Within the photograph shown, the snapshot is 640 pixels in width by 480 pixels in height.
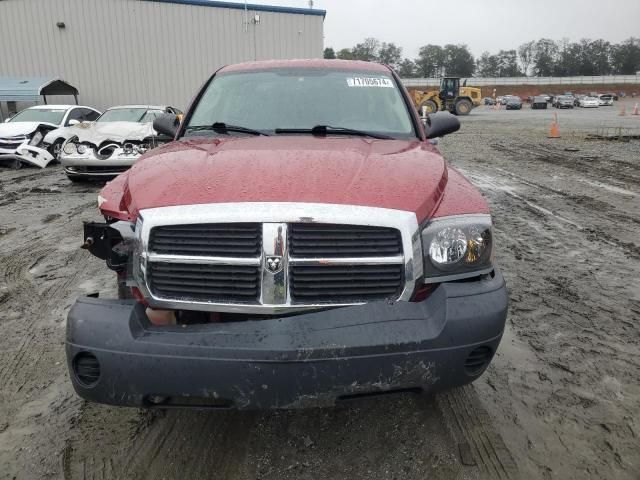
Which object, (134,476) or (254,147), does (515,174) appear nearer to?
(254,147)

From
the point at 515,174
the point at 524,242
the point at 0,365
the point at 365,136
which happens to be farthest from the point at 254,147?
the point at 515,174

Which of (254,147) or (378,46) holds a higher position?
(378,46)

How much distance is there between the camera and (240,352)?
179cm

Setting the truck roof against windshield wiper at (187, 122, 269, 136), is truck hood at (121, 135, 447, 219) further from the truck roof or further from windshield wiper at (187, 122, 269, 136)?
the truck roof

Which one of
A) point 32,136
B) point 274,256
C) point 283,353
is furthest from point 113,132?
point 283,353

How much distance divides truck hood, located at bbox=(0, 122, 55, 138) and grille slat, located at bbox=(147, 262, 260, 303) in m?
11.8

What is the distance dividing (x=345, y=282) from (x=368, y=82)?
2.07 metres

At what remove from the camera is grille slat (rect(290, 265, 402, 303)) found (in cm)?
197

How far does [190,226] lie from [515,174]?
29.5 ft

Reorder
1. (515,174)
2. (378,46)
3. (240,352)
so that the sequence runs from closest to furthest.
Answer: (240,352) < (515,174) < (378,46)

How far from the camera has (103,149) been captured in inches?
354

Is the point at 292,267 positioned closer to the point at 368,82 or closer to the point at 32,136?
the point at 368,82

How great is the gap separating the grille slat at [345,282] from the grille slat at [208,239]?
A: 0.20 metres

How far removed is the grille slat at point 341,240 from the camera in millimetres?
1936
